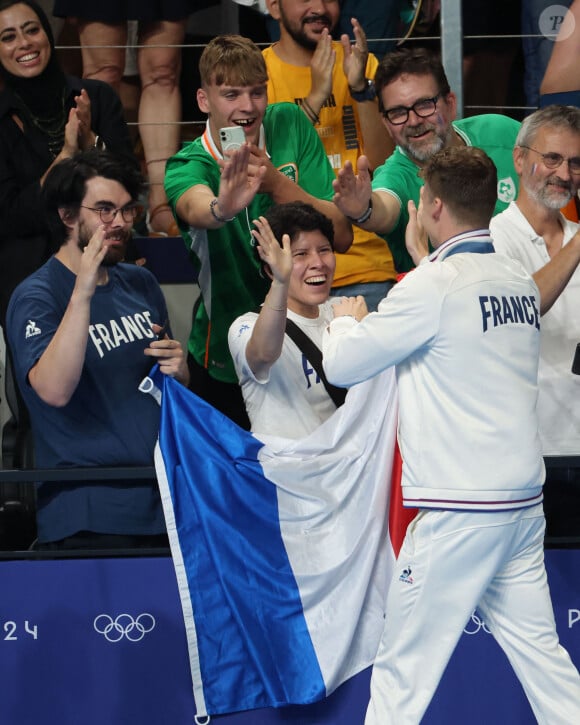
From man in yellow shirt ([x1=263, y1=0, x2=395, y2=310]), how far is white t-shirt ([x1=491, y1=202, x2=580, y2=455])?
2.82 feet

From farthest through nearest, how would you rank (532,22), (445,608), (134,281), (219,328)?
(532,22) → (219,328) → (134,281) → (445,608)

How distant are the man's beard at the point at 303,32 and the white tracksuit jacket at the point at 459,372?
2.35 meters

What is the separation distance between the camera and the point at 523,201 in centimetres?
534

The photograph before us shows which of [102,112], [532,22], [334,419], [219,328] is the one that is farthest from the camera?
[532,22]

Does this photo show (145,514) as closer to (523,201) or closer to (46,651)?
(46,651)

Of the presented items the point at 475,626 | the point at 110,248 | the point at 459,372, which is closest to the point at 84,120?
the point at 110,248

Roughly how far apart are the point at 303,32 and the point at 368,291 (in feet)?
4.43

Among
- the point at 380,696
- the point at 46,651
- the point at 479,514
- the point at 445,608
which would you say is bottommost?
the point at 46,651

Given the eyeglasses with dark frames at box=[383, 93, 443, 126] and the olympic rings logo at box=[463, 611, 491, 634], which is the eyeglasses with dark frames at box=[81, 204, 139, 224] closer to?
the eyeglasses with dark frames at box=[383, 93, 443, 126]

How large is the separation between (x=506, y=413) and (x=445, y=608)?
2.19 feet

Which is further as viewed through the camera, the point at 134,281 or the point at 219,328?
the point at 219,328

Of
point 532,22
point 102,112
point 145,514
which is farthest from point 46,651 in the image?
point 532,22

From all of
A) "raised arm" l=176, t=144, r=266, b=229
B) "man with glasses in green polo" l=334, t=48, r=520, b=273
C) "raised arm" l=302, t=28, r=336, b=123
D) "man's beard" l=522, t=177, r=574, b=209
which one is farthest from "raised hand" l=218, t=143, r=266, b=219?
"man's beard" l=522, t=177, r=574, b=209

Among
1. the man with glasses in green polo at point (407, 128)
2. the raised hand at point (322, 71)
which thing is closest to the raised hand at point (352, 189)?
the man with glasses in green polo at point (407, 128)
